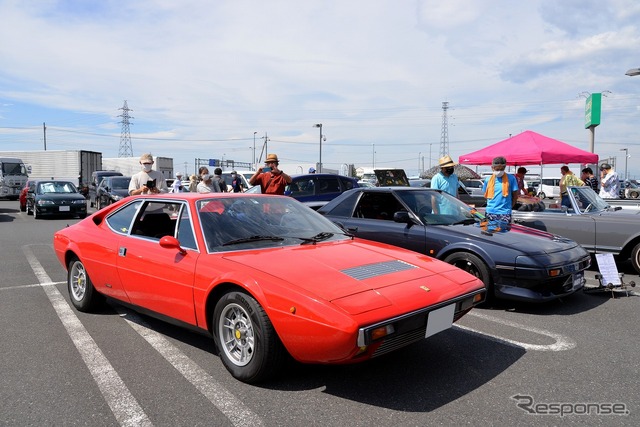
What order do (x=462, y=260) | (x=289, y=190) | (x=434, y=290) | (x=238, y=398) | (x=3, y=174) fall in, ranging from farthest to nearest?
(x=3, y=174) < (x=289, y=190) < (x=462, y=260) < (x=434, y=290) < (x=238, y=398)

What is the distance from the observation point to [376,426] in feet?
8.59

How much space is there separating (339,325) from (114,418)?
1.39m

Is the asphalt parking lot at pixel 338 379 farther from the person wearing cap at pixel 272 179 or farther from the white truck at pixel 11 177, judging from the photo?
the white truck at pixel 11 177

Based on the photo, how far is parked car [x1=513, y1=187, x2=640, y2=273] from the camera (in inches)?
268

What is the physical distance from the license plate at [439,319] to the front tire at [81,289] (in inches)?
131

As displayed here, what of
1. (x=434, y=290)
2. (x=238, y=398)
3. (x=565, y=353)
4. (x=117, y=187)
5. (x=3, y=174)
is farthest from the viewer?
(x=3, y=174)

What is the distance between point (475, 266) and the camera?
495cm

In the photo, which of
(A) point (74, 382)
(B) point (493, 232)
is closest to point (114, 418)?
(A) point (74, 382)

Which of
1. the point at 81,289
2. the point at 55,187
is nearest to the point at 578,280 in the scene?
the point at 81,289

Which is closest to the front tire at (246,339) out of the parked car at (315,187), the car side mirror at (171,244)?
the car side mirror at (171,244)

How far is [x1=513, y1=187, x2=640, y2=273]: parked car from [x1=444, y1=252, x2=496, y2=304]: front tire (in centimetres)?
Answer: 280

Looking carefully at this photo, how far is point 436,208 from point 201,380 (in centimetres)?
377

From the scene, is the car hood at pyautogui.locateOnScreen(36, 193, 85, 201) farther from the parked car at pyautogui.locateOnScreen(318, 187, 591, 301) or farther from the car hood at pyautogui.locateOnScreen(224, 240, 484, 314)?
the car hood at pyautogui.locateOnScreen(224, 240, 484, 314)

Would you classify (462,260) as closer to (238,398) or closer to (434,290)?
(434,290)
